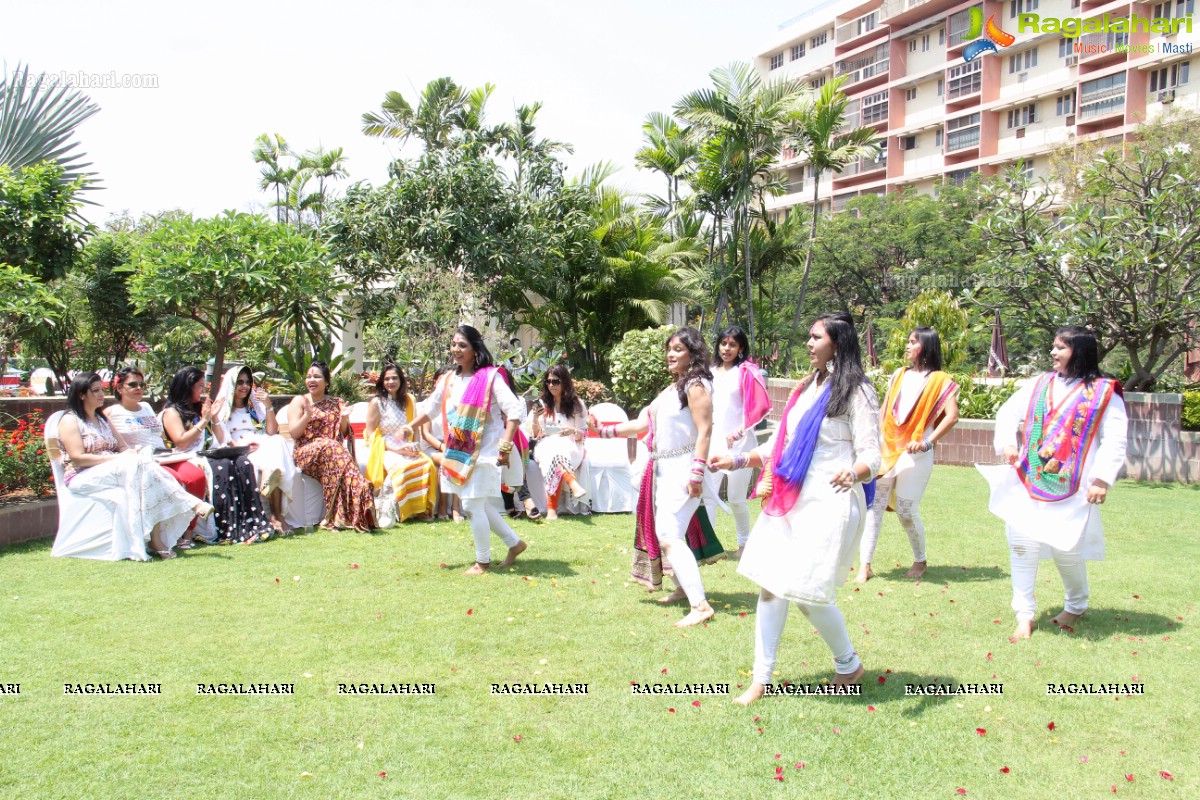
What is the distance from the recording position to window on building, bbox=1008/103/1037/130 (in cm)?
4478

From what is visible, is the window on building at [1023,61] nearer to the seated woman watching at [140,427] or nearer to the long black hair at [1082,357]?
the long black hair at [1082,357]

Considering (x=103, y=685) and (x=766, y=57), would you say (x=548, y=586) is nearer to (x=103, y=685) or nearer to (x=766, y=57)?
(x=103, y=685)

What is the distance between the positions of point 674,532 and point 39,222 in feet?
26.5

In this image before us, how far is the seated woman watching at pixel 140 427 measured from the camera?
7.71 m

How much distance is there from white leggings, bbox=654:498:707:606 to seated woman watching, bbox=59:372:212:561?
12.8 ft

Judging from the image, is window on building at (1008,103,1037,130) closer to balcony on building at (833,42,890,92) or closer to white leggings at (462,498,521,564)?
balcony on building at (833,42,890,92)

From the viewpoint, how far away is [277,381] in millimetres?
15641

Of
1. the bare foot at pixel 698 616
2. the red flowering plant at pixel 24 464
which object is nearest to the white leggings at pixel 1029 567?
the bare foot at pixel 698 616

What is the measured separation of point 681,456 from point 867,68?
5339 centimetres

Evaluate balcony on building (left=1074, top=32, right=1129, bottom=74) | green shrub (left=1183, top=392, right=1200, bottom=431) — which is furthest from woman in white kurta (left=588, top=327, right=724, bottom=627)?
balcony on building (left=1074, top=32, right=1129, bottom=74)

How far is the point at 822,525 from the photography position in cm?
427

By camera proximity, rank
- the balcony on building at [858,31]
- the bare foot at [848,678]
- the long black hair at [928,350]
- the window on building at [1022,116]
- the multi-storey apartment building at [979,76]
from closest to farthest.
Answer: the bare foot at [848,678] < the long black hair at [928,350] < the multi-storey apartment building at [979,76] < the window on building at [1022,116] < the balcony on building at [858,31]

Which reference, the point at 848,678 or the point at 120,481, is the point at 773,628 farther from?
the point at 120,481

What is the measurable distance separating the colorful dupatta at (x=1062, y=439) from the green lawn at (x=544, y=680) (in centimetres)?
85
